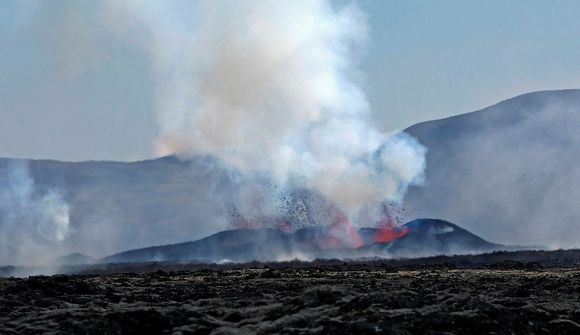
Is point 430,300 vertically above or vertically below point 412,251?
below

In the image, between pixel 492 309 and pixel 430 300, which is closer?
pixel 492 309

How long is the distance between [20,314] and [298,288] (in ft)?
59.2

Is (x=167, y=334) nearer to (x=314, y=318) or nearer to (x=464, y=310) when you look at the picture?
(x=314, y=318)

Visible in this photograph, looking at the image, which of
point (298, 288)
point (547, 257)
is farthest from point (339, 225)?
point (298, 288)

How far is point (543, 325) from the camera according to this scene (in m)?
29.1

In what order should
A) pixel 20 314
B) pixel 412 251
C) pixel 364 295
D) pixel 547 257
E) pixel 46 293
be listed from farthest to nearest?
1. pixel 412 251
2. pixel 547 257
3. pixel 46 293
4. pixel 20 314
5. pixel 364 295

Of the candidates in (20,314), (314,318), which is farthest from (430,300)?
(20,314)

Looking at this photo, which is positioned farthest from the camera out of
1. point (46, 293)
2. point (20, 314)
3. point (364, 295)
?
point (46, 293)

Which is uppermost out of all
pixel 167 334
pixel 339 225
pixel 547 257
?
pixel 339 225

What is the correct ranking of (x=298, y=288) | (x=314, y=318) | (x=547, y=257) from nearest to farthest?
(x=314, y=318)
(x=298, y=288)
(x=547, y=257)

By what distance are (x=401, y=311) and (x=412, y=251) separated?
15274 cm

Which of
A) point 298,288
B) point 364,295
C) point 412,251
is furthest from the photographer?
point 412,251

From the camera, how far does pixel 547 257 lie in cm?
12569

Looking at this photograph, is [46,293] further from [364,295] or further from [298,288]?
[364,295]
